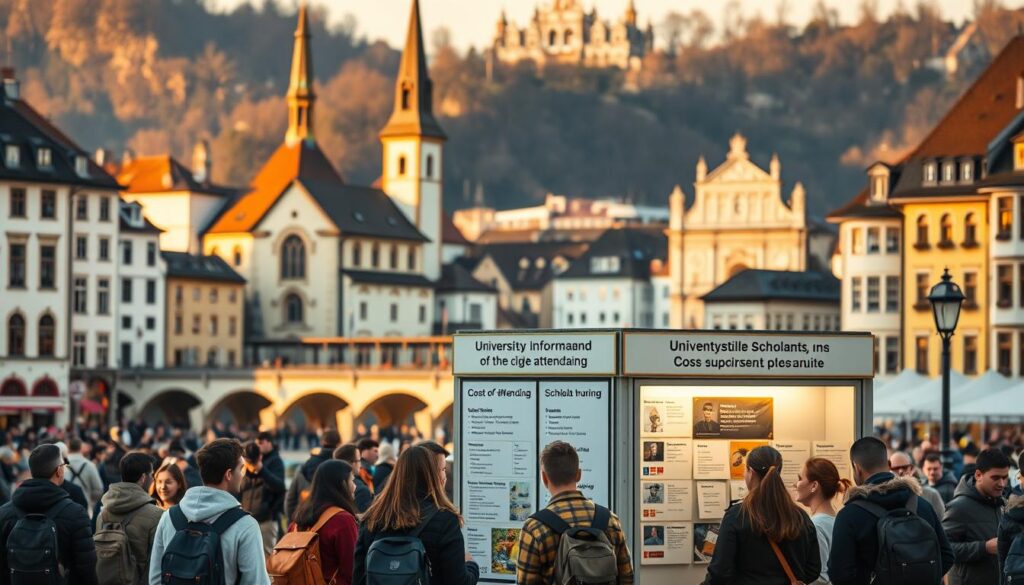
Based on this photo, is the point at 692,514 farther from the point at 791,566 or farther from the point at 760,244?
the point at 760,244

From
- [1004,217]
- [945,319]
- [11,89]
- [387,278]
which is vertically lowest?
[945,319]

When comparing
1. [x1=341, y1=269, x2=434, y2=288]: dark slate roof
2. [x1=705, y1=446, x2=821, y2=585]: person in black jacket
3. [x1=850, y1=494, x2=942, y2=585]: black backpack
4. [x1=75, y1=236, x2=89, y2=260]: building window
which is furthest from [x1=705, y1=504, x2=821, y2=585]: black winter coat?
[x1=341, y1=269, x2=434, y2=288]: dark slate roof

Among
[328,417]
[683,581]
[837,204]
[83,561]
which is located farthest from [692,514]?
[837,204]

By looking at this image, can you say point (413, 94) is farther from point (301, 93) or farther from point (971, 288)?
point (971, 288)

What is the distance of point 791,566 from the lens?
37.5ft

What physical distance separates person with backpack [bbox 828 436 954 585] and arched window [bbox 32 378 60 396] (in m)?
71.3

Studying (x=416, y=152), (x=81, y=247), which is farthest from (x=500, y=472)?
(x=416, y=152)

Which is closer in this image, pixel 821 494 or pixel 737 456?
pixel 821 494

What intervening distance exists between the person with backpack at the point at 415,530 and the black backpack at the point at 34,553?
166 centimetres

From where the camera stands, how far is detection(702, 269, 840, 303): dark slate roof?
98125mm

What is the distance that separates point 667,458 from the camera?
14023 mm

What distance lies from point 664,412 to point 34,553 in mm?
3889

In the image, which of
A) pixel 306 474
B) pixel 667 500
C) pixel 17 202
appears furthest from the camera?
pixel 17 202

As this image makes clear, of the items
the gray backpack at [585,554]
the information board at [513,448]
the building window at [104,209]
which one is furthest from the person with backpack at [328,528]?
the building window at [104,209]
